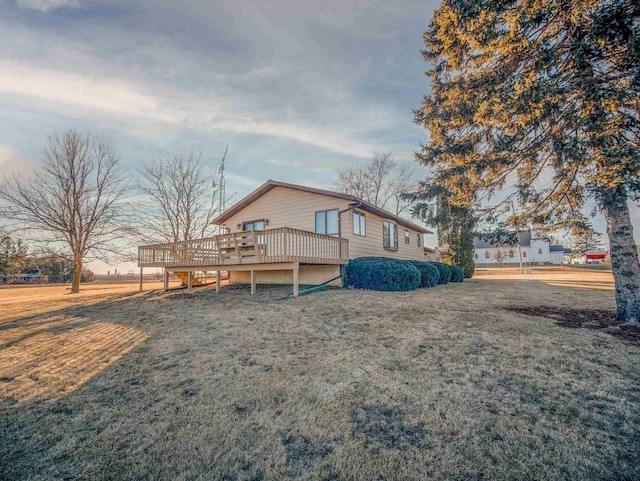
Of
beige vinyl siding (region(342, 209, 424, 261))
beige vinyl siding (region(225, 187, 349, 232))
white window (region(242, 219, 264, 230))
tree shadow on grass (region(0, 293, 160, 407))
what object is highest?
beige vinyl siding (region(225, 187, 349, 232))

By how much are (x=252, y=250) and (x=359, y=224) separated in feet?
17.2

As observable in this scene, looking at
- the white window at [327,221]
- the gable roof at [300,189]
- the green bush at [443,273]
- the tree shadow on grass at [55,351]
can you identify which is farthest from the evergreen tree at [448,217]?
the tree shadow on grass at [55,351]

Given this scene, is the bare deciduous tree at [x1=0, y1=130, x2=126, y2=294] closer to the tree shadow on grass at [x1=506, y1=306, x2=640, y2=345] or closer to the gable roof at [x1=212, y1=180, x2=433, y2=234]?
the gable roof at [x1=212, y1=180, x2=433, y2=234]

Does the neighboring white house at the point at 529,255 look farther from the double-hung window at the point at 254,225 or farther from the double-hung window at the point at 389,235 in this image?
the double-hung window at the point at 254,225

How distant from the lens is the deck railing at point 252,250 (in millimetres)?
9875

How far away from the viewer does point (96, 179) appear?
17672 mm

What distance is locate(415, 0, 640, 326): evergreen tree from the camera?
5.44 m

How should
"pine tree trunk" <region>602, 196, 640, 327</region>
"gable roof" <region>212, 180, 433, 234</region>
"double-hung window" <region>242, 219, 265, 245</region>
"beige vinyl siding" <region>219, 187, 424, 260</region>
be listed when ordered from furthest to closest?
"double-hung window" <region>242, 219, 265, 245</region>, "beige vinyl siding" <region>219, 187, 424, 260</region>, "gable roof" <region>212, 180, 433, 234</region>, "pine tree trunk" <region>602, 196, 640, 327</region>

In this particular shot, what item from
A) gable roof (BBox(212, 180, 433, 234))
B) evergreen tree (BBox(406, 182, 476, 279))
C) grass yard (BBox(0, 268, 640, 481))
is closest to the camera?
grass yard (BBox(0, 268, 640, 481))

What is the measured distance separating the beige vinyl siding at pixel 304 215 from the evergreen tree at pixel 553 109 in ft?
17.2

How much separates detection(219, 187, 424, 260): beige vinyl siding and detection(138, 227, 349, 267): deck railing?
1105mm

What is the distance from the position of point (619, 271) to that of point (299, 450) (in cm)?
774

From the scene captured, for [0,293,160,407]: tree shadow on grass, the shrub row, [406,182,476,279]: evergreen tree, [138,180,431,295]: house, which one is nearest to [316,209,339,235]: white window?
[138,180,431,295]: house

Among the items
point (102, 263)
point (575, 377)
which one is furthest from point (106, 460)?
point (102, 263)
